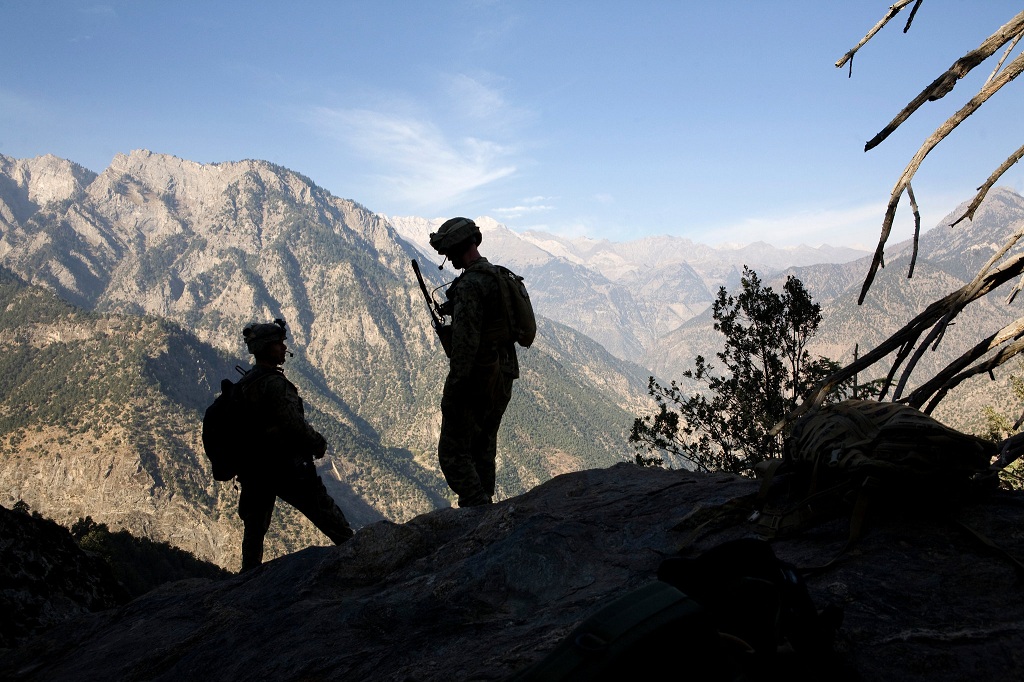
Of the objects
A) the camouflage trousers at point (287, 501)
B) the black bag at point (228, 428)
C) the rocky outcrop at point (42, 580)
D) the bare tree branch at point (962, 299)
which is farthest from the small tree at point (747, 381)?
the rocky outcrop at point (42, 580)

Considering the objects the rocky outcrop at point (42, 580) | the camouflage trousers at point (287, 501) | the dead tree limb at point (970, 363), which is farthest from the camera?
the camouflage trousers at point (287, 501)

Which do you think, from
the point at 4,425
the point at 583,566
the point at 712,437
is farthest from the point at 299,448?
the point at 4,425

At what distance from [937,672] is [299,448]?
20.8 ft

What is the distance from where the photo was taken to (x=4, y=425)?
454 ft

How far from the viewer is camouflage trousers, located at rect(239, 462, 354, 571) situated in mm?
7066

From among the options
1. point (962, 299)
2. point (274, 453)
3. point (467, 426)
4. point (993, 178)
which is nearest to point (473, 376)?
point (467, 426)

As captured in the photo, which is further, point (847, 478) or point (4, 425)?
point (4, 425)

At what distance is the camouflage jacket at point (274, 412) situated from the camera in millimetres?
6930

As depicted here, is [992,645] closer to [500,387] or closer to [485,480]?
[500,387]

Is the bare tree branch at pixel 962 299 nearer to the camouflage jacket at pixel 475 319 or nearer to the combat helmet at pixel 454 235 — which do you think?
the camouflage jacket at pixel 475 319

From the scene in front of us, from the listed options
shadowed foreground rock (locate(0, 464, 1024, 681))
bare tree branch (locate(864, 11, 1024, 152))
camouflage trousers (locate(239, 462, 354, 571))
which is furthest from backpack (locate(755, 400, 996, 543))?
camouflage trousers (locate(239, 462, 354, 571))

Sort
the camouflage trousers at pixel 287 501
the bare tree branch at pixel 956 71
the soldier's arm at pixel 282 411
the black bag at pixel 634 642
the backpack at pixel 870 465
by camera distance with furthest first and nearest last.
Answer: the camouflage trousers at pixel 287 501
the soldier's arm at pixel 282 411
the backpack at pixel 870 465
the bare tree branch at pixel 956 71
the black bag at pixel 634 642

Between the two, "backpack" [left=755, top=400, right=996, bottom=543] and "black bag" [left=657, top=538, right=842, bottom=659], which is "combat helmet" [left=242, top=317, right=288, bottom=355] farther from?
"black bag" [left=657, top=538, right=842, bottom=659]

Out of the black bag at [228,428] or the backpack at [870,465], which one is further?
the black bag at [228,428]
